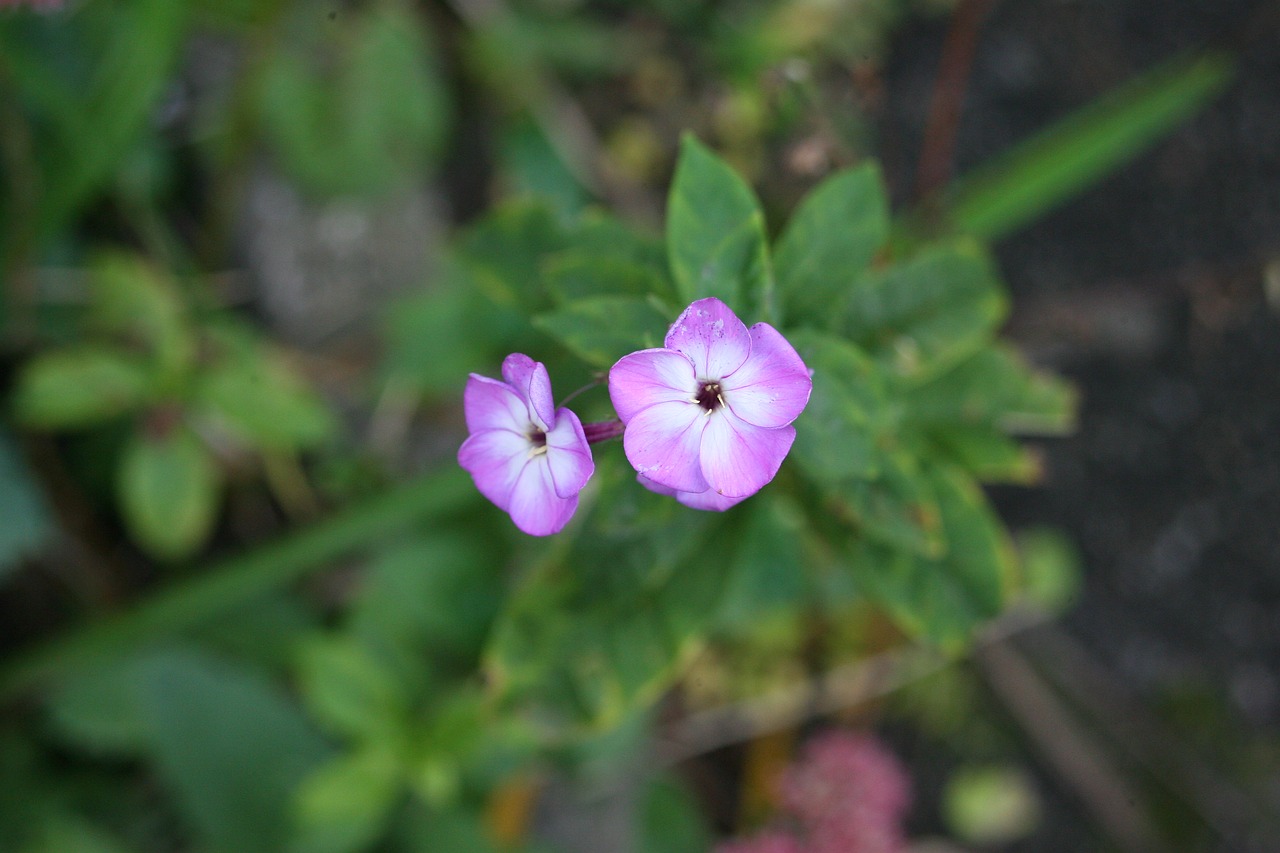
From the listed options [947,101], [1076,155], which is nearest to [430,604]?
[1076,155]

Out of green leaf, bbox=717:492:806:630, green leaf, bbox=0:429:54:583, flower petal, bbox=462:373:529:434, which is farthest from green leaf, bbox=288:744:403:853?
flower petal, bbox=462:373:529:434

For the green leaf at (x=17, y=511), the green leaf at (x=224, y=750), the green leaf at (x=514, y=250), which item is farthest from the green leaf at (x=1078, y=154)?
the green leaf at (x=17, y=511)

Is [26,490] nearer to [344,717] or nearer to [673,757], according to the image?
[344,717]

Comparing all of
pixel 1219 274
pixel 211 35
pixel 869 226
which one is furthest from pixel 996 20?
pixel 211 35

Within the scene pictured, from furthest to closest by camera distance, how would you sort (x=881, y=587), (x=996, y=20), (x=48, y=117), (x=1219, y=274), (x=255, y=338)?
(x=996, y=20), (x=255, y=338), (x=48, y=117), (x=1219, y=274), (x=881, y=587)

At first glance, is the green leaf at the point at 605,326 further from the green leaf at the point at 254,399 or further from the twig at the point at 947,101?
the twig at the point at 947,101

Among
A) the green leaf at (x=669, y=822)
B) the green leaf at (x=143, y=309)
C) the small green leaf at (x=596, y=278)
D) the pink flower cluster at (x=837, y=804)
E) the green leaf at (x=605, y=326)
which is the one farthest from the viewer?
the green leaf at (x=669, y=822)

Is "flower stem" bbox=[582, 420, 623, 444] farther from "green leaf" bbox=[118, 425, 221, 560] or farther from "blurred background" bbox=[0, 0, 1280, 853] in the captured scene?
"green leaf" bbox=[118, 425, 221, 560]
